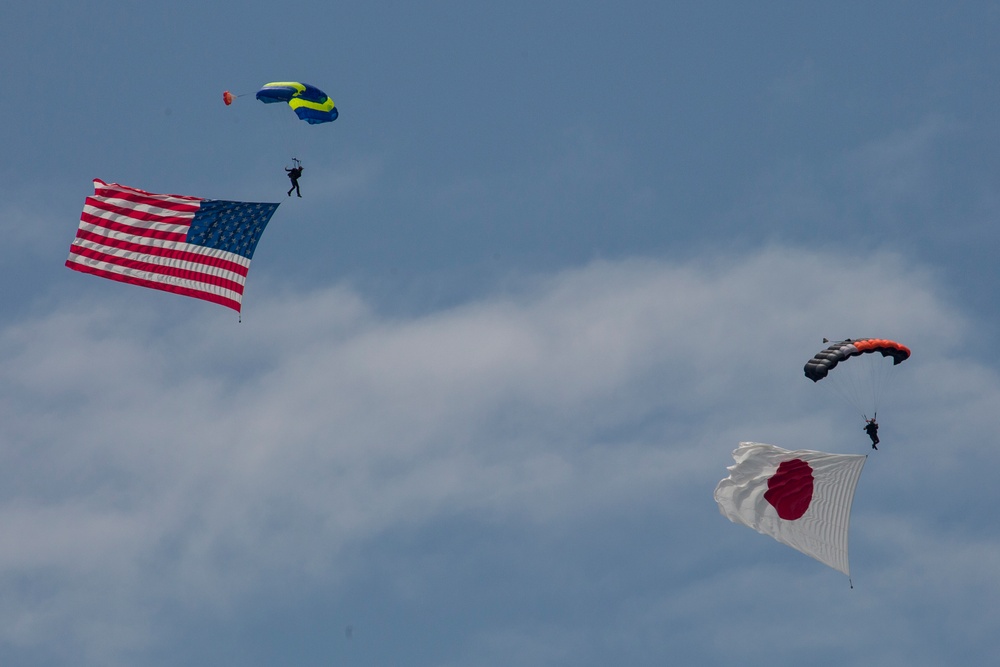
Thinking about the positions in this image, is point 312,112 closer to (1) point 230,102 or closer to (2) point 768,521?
(1) point 230,102

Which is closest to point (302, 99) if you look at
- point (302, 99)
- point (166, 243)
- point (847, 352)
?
point (302, 99)

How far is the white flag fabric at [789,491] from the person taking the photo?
52.2 m

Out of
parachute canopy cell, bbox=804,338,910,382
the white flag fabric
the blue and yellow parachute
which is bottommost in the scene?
the white flag fabric

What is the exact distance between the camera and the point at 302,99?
50.1 meters

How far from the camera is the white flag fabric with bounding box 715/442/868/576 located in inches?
2055

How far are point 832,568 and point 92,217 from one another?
26148 millimetres

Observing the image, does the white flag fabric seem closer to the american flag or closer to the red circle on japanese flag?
the red circle on japanese flag

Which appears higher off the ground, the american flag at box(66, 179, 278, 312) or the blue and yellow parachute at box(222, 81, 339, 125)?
the blue and yellow parachute at box(222, 81, 339, 125)

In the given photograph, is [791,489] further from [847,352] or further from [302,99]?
[302,99]

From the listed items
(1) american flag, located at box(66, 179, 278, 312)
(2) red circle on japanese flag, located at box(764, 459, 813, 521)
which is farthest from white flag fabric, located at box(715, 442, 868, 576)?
(1) american flag, located at box(66, 179, 278, 312)

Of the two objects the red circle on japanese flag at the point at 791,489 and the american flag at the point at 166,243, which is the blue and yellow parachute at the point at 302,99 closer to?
the american flag at the point at 166,243

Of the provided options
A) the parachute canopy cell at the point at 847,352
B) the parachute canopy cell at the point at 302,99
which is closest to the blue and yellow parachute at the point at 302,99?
the parachute canopy cell at the point at 302,99

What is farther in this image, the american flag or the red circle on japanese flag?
the red circle on japanese flag

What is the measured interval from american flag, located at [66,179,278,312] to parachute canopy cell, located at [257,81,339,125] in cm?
333
